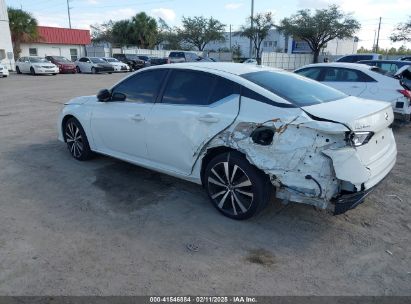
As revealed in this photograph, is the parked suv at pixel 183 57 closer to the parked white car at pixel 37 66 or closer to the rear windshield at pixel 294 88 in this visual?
the parked white car at pixel 37 66

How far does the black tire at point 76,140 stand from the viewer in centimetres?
588

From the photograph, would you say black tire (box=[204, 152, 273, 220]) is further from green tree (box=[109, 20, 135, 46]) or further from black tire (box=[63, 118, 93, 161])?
green tree (box=[109, 20, 135, 46])

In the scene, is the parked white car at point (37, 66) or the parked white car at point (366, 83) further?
the parked white car at point (37, 66)

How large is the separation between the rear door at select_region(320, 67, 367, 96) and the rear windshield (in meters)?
4.68

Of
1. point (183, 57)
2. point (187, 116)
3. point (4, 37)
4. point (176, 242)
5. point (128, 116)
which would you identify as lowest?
point (176, 242)

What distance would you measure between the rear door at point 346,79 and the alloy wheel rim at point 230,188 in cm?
584

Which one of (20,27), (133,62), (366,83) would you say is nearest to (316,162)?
(366,83)

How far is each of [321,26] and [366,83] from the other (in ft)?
150

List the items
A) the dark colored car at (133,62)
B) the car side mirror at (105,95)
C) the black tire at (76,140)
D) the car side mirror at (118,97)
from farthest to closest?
1. the dark colored car at (133,62)
2. the black tire at (76,140)
3. the car side mirror at (105,95)
4. the car side mirror at (118,97)

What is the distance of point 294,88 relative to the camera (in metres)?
4.12

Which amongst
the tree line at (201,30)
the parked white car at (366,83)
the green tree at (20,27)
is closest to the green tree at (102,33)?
the tree line at (201,30)

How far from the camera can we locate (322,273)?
3152 millimetres

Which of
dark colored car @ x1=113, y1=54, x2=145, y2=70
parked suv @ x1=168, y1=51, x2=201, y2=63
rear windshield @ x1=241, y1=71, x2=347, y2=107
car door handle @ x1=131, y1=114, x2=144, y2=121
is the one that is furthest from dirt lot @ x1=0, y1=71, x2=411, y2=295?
dark colored car @ x1=113, y1=54, x2=145, y2=70

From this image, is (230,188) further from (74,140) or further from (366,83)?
Answer: (366,83)
